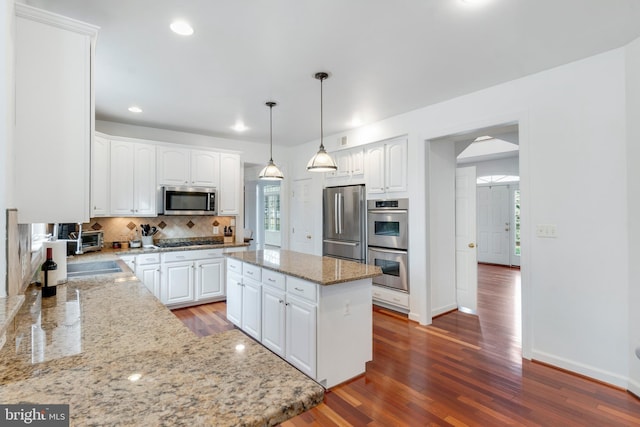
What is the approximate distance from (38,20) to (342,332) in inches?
101

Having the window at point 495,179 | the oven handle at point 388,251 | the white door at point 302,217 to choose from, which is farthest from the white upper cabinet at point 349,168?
the window at point 495,179

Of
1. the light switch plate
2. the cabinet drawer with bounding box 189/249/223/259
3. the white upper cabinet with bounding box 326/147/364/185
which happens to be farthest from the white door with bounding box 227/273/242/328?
the light switch plate

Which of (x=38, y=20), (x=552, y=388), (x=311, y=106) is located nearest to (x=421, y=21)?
(x=311, y=106)

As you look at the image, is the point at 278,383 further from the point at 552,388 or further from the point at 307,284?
the point at 552,388

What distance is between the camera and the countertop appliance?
404cm

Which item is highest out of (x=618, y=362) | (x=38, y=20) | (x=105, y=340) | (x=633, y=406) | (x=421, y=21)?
(x=421, y=21)

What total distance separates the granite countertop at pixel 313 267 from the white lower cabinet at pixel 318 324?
0.24 ft

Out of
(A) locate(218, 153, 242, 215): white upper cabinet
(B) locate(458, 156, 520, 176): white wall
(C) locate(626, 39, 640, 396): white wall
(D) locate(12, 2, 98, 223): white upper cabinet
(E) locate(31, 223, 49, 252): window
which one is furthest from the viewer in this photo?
(B) locate(458, 156, 520, 176): white wall

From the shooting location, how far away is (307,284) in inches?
96.3

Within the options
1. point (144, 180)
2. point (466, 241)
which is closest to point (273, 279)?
point (144, 180)

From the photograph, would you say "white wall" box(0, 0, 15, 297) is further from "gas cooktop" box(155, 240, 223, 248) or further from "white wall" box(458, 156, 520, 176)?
"white wall" box(458, 156, 520, 176)

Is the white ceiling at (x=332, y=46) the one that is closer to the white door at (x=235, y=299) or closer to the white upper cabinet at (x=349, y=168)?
the white upper cabinet at (x=349, y=168)

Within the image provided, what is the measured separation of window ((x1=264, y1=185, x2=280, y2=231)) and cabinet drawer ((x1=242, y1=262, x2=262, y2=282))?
3698 millimetres

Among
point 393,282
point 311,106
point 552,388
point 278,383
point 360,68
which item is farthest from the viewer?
point 393,282
